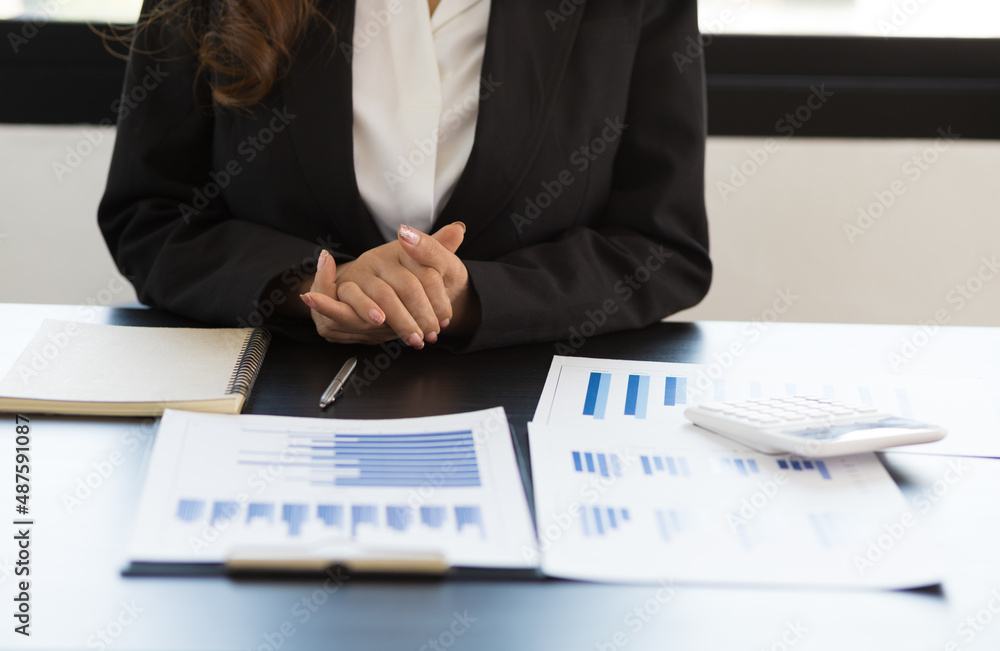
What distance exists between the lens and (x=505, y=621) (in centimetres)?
48

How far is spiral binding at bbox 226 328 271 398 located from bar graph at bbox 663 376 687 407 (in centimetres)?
38

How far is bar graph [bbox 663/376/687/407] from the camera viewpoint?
2.61 feet

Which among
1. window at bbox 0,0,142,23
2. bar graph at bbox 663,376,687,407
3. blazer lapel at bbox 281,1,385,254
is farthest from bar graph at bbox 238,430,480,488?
window at bbox 0,0,142,23

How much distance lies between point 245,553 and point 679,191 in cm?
78

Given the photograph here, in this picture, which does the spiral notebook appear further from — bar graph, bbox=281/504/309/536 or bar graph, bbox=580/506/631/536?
bar graph, bbox=580/506/631/536

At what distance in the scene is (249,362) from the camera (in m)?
0.82

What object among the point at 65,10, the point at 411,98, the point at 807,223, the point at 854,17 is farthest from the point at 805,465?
the point at 65,10

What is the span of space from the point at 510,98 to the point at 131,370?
21.6 inches

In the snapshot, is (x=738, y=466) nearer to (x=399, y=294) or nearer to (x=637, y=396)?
(x=637, y=396)

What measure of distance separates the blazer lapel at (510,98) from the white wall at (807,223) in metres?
0.79

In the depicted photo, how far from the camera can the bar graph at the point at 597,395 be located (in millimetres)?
767

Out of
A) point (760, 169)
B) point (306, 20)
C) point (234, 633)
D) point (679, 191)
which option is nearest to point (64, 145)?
point (306, 20)

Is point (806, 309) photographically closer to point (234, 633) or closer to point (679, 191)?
point (679, 191)

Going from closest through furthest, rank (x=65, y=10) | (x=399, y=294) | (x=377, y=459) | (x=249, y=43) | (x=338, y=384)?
(x=377, y=459) → (x=338, y=384) → (x=399, y=294) → (x=249, y=43) → (x=65, y=10)
